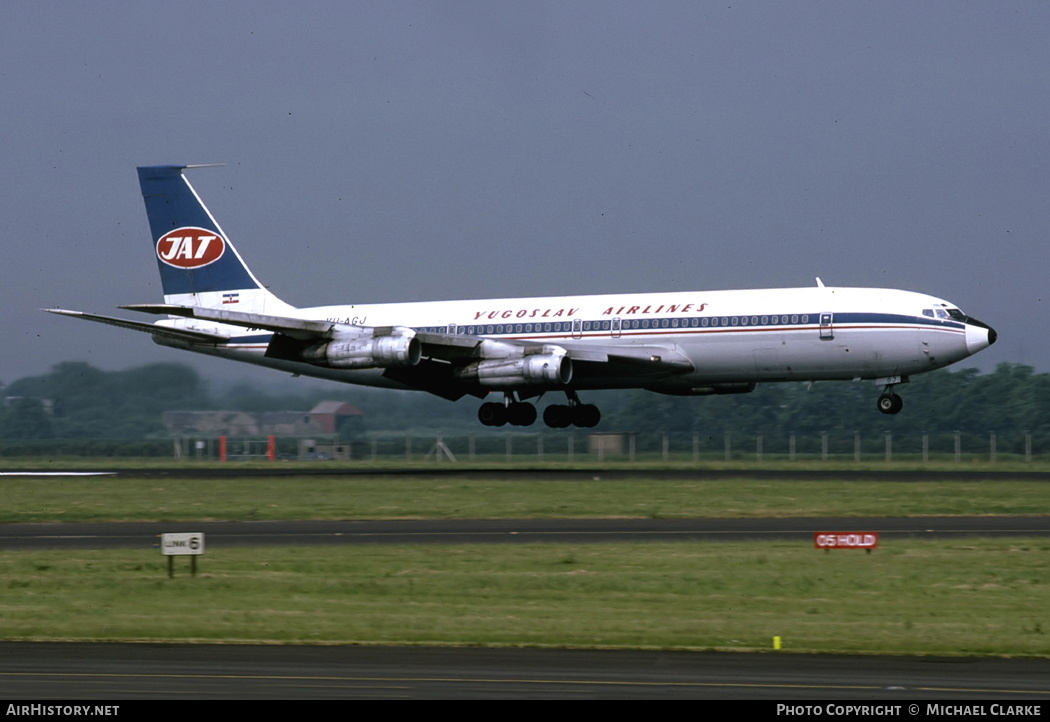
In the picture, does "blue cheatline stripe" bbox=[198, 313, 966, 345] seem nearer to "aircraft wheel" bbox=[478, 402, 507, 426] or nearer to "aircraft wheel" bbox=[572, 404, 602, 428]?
"aircraft wheel" bbox=[478, 402, 507, 426]

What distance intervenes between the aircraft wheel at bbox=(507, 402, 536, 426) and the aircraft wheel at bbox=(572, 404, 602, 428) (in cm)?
228

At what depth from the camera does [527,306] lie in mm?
55062

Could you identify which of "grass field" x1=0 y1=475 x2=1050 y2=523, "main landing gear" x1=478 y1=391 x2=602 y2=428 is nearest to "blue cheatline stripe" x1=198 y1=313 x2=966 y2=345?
"main landing gear" x1=478 y1=391 x2=602 y2=428

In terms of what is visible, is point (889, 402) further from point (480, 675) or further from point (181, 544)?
point (480, 675)

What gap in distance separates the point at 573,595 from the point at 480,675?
24.4 feet

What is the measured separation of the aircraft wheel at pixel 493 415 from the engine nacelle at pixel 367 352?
4.47 metres

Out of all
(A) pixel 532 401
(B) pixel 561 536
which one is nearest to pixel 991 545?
(B) pixel 561 536

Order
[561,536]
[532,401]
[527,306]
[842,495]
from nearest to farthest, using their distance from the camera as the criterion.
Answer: [561,536]
[842,495]
[527,306]
[532,401]

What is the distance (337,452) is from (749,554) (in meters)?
46.8

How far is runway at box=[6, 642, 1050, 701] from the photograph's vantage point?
45.5 ft

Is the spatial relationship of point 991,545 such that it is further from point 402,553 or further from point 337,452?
point 337,452

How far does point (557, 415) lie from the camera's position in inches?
2255

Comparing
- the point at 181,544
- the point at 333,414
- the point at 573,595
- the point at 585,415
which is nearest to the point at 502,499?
the point at 181,544

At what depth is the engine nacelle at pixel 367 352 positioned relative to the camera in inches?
2021
